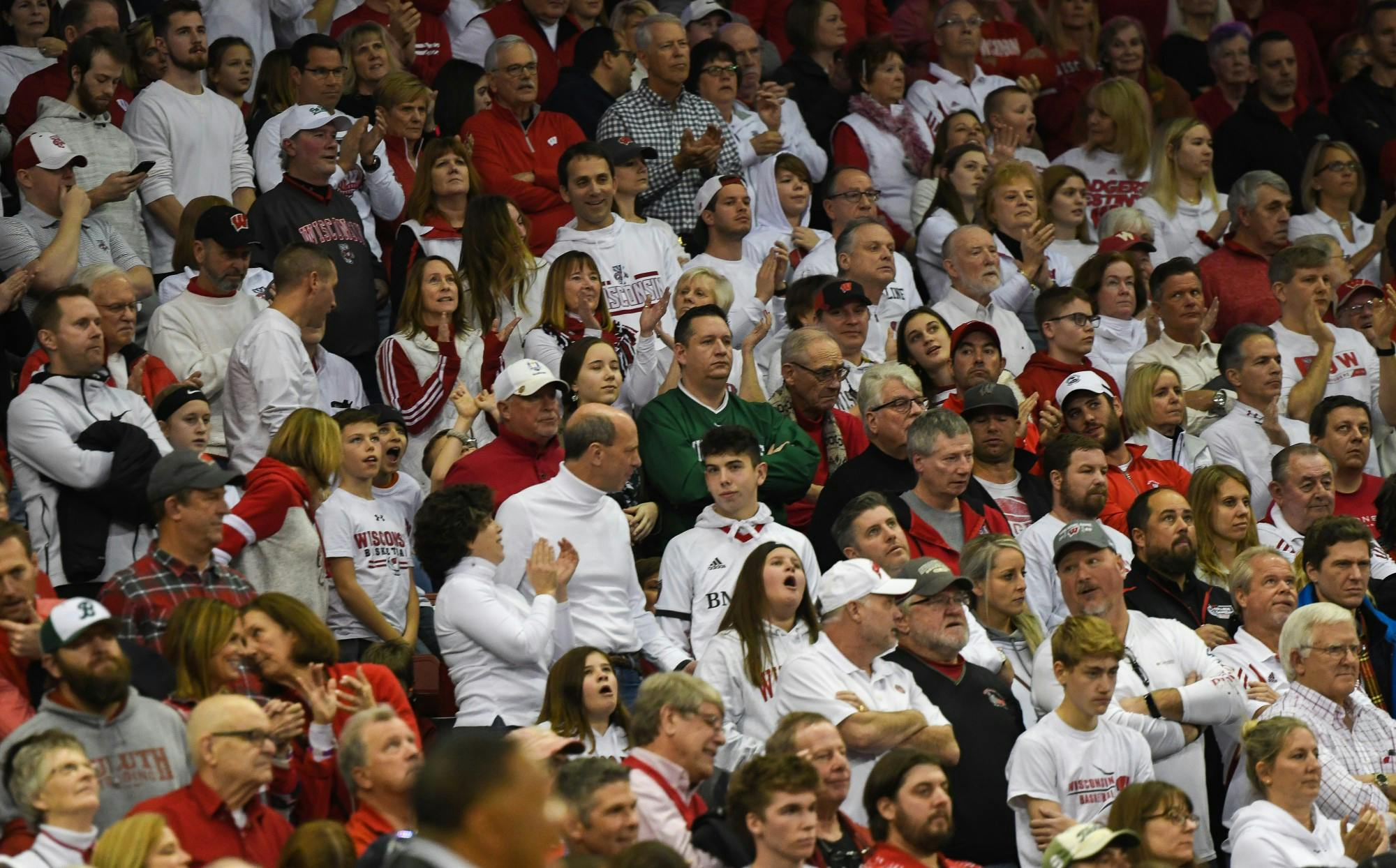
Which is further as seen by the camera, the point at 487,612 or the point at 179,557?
the point at 487,612

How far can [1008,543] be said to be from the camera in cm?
788

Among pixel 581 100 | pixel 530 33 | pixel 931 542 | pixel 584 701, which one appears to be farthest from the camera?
pixel 530 33

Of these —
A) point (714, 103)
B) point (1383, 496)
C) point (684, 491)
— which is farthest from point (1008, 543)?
point (714, 103)

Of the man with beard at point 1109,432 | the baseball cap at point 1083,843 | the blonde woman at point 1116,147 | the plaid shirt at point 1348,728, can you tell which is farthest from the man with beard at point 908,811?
the blonde woman at point 1116,147

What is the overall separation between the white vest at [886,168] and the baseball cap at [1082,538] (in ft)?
14.8

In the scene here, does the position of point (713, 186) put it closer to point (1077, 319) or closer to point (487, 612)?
point (1077, 319)

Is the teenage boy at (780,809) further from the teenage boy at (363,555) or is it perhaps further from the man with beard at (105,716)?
the teenage boy at (363,555)

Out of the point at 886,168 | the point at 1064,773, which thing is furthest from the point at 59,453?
the point at 886,168

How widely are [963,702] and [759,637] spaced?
2.58 feet

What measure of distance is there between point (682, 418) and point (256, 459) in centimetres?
181

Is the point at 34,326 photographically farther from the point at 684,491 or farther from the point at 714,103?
the point at 714,103

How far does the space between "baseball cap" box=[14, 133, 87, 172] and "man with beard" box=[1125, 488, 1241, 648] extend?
4.97 m

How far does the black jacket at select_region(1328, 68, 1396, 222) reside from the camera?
45.1 feet

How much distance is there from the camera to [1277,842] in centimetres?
689
